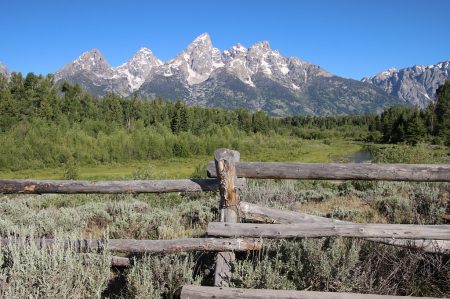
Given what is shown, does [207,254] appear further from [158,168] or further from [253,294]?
[158,168]

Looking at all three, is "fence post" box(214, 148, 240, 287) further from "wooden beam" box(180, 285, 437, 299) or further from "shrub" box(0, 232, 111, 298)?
"shrub" box(0, 232, 111, 298)

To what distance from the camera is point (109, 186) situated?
11.7ft

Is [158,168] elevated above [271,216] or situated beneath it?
situated beneath

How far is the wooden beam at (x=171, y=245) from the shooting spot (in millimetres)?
2797

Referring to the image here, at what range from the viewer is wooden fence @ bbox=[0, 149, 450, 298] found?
8.60 feet

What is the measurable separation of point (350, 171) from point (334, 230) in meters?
0.77

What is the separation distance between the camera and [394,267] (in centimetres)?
283

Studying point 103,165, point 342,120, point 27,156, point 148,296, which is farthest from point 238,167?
point 342,120

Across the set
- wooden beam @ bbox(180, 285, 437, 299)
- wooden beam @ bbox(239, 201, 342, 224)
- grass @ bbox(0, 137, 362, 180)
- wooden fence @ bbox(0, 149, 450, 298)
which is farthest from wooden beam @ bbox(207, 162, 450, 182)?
grass @ bbox(0, 137, 362, 180)

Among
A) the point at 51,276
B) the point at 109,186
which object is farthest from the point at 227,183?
the point at 51,276

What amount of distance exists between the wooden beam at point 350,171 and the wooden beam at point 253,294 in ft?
4.24

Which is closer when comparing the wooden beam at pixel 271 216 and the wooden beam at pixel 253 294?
the wooden beam at pixel 253 294

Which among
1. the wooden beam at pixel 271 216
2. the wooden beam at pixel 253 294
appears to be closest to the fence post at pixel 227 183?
the wooden beam at pixel 271 216

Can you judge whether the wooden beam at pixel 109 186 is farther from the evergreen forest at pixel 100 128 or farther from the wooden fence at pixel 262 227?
the evergreen forest at pixel 100 128
